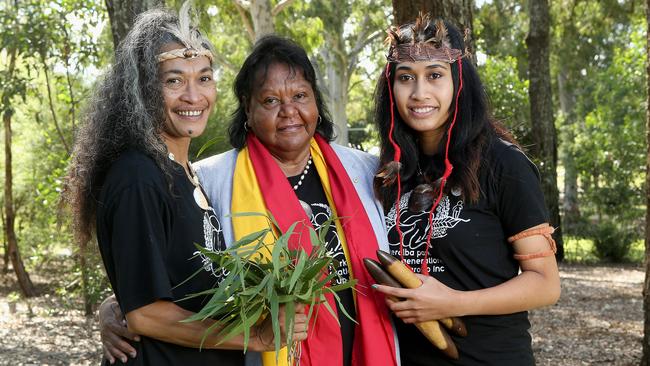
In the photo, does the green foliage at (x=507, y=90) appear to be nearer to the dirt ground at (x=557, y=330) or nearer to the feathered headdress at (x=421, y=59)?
the dirt ground at (x=557, y=330)

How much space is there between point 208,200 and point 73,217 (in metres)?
0.57

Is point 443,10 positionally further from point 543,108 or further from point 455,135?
point 543,108

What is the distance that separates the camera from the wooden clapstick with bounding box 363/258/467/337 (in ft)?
9.04

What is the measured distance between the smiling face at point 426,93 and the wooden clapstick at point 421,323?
2.10ft

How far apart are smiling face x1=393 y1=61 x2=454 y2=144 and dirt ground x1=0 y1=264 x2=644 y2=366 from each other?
4722 mm

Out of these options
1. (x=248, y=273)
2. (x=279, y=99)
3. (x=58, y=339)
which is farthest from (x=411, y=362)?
(x=58, y=339)

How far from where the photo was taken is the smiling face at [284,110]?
3303mm

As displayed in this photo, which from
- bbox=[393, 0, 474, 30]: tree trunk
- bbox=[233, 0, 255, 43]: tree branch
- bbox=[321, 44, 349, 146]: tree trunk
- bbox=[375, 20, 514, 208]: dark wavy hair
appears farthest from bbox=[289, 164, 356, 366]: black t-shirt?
bbox=[321, 44, 349, 146]: tree trunk

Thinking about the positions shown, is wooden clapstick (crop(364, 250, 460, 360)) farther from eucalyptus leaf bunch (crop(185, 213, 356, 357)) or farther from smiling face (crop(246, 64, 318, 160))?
smiling face (crop(246, 64, 318, 160))

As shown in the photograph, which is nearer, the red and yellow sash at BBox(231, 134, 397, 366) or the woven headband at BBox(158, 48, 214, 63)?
the woven headband at BBox(158, 48, 214, 63)

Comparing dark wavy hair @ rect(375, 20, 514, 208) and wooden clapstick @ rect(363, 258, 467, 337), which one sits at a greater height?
dark wavy hair @ rect(375, 20, 514, 208)

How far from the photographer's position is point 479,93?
3107 mm

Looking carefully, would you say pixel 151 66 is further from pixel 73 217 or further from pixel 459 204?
pixel 459 204

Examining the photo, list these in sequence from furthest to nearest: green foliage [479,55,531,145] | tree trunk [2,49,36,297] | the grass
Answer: green foliage [479,55,531,145], the grass, tree trunk [2,49,36,297]
